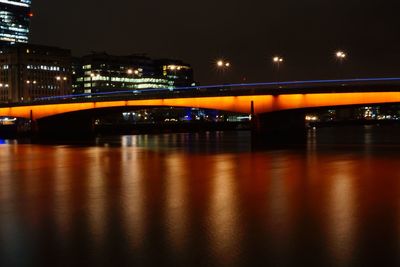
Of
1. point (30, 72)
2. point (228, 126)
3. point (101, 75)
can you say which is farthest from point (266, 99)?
point (101, 75)

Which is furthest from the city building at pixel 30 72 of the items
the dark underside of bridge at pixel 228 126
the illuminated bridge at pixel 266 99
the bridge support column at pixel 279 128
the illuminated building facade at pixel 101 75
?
the bridge support column at pixel 279 128

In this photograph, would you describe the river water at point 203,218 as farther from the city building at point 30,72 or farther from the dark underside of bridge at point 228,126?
the city building at point 30,72

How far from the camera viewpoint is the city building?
6102 inches

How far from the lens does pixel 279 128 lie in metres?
58.2

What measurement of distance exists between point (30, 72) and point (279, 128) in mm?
116458

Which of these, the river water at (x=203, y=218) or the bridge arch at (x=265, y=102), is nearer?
the river water at (x=203, y=218)

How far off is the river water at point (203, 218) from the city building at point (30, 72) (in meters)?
136

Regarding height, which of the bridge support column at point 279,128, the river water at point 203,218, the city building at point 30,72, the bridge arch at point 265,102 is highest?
the city building at point 30,72

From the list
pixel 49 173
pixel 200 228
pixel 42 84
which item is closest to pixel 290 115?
pixel 49 173

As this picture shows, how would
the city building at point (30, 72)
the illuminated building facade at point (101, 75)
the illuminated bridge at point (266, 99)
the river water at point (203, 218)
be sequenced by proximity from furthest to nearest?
the illuminated building facade at point (101, 75) < the city building at point (30, 72) < the illuminated bridge at point (266, 99) < the river water at point (203, 218)

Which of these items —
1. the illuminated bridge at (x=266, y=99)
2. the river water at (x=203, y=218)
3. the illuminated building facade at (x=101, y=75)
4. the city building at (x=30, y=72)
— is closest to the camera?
the river water at (x=203, y=218)

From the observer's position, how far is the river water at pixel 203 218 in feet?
35.4

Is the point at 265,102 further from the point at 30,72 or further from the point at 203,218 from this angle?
the point at 30,72

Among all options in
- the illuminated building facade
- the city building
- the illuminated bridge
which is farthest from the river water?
the illuminated building facade
